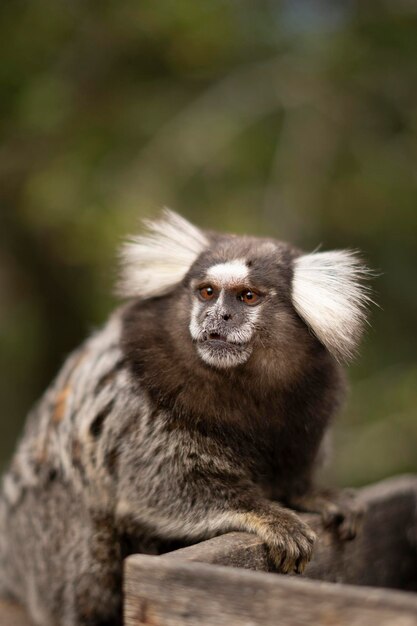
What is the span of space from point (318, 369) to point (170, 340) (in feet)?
1.76

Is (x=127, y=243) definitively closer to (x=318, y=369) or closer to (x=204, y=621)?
(x=318, y=369)

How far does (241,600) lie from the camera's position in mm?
1878

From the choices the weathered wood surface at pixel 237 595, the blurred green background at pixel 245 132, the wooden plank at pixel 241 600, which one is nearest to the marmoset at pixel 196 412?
the weathered wood surface at pixel 237 595

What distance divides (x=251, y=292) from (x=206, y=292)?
161 millimetres

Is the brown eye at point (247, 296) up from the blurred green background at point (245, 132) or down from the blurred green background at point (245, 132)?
down

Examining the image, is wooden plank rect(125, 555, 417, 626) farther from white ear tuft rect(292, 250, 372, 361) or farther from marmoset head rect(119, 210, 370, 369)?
white ear tuft rect(292, 250, 372, 361)

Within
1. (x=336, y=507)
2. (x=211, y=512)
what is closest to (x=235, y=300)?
(x=211, y=512)

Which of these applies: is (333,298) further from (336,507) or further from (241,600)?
(241,600)

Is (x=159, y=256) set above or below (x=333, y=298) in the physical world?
below

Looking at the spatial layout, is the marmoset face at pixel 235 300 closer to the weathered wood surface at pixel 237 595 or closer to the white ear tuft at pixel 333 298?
the white ear tuft at pixel 333 298

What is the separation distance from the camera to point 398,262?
613 cm

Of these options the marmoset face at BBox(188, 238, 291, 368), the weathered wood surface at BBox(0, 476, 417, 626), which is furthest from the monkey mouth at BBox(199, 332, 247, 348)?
the weathered wood surface at BBox(0, 476, 417, 626)

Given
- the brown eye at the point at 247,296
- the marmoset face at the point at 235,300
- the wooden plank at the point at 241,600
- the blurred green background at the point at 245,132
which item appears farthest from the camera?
the blurred green background at the point at 245,132

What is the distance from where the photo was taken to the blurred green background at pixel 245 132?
5.60 metres
